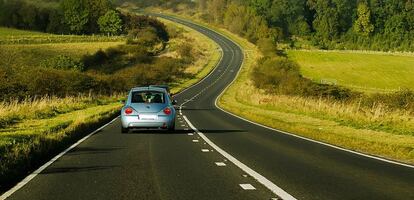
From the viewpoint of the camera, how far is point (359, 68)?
103812 mm

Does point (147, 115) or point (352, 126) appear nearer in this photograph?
point (147, 115)

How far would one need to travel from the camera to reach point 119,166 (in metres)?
11.7

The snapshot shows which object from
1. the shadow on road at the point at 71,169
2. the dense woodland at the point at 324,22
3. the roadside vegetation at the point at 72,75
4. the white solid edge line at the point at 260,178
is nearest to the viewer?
the white solid edge line at the point at 260,178

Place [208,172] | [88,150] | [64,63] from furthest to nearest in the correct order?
[64,63], [88,150], [208,172]

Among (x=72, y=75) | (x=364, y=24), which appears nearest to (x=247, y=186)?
(x=72, y=75)

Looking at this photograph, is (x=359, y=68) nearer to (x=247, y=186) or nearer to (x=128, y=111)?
(x=128, y=111)

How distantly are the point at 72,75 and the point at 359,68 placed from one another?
61693mm

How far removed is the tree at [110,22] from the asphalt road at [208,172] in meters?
123

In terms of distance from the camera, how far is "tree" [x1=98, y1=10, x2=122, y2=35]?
138125 millimetres

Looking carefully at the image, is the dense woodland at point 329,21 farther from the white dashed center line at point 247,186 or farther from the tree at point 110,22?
the white dashed center line at point 247,186

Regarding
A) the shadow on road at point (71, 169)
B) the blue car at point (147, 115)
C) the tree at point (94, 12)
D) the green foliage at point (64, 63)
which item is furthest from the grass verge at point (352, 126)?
the tree at point (94, 12)

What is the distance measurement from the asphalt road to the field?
70891 millimetres

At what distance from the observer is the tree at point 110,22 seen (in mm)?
138125

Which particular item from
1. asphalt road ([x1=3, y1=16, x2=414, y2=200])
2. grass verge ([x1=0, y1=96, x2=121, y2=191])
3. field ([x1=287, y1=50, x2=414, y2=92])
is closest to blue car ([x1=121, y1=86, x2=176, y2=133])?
grass verge ([x1=0, y1=96, x2=121, y2=191])
